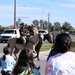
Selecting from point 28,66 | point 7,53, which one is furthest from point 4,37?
point 28,66

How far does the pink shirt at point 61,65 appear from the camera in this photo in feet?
12.7

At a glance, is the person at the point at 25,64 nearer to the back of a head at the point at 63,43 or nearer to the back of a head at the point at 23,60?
the back of a head at the point at 23,60

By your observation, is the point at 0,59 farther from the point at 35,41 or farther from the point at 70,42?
the point at 35,41

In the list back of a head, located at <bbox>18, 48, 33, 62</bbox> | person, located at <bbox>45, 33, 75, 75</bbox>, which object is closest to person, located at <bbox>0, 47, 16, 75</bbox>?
back of a head, located at <bbox>18, 48, 33, 62</bbox>

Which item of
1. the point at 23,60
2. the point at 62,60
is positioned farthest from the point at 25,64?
the point at 62,60

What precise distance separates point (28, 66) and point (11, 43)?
11546mm

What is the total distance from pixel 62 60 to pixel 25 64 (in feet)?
2.59

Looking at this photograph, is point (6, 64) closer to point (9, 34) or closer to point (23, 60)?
point (23, 60)

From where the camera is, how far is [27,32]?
51.9 feet

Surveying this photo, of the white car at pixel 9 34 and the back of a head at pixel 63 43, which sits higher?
the back of a head at pixel 63 43

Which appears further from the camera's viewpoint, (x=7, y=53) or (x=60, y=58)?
(x=7, y=53)

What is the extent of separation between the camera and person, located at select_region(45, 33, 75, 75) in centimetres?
386

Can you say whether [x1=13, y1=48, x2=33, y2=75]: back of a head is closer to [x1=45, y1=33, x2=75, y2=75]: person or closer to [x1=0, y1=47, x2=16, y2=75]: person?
[x1=45, y1=33, x2=75, y2=75]: person

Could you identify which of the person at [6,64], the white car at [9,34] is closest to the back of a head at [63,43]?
the person at [6,64]
